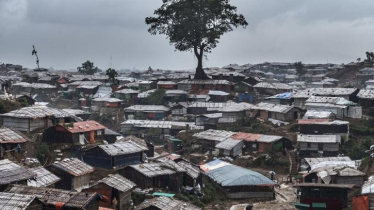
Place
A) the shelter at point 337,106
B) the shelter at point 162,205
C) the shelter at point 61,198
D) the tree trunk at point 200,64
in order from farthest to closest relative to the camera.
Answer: the tree trunk at point 200,64 < the shelter at point 337,106 < the shelter at point 162,205 < the shelter at point 61,198

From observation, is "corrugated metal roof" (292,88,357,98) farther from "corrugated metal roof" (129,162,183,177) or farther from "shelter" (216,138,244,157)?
"corrugated metal roof" (129,162,183,177)

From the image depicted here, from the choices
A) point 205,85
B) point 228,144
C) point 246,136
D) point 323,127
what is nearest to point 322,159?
point 323,127

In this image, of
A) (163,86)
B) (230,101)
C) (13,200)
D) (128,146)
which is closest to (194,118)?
(230,101)

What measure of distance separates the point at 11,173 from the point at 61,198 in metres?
5.26

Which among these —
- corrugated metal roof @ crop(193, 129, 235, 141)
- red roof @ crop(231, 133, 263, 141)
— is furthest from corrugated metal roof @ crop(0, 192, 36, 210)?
corrugated metal roof @ crop(193, 129, 235, 141)

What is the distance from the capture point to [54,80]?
9088 cm

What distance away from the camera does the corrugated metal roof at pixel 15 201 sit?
2545cm

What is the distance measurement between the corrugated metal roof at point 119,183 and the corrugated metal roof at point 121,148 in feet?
20.5

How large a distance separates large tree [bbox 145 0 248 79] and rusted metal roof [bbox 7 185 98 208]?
179 feet

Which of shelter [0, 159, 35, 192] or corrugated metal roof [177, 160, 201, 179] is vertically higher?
shelter [0, 159, 35, 192]

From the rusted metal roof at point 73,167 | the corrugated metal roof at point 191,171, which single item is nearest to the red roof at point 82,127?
the rusted metal roof at point 73,167

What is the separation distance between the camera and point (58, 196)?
94.5 ft

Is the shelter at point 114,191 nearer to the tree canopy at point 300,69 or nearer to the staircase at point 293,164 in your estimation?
the staircase at point 293,164

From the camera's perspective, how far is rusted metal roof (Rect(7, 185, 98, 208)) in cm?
2809
